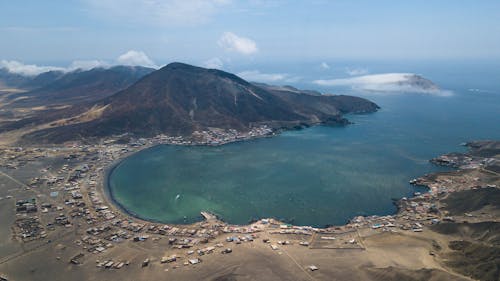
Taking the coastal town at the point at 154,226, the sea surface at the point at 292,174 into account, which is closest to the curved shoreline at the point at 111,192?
the coastal town at the point at 154,226

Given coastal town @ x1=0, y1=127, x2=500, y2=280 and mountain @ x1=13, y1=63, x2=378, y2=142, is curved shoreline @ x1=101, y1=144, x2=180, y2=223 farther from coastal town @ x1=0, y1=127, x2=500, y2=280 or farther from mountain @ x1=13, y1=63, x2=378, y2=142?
mountain @ x1=13, y1=63, x2=378, y2=142

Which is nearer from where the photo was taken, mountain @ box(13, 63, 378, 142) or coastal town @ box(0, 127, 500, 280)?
coastal town @ box(0, 127, 500, 280)

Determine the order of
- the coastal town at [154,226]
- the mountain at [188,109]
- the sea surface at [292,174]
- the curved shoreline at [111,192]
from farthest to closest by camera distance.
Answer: the mountain at [188,109] < the sea surface at [292,174] < the curved shoreline at [111,192] < the coastal town at [154,226]

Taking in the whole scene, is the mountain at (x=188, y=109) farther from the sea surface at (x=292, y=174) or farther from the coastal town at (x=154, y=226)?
the coastal town at (x=154, y=226)

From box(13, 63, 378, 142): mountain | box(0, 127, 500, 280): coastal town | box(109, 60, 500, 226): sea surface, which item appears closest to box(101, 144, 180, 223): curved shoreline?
box(0, 127, 500, 280): coastal town

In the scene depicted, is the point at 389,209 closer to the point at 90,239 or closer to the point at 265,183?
the point at 265,183

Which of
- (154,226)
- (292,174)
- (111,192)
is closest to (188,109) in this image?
(292,174)

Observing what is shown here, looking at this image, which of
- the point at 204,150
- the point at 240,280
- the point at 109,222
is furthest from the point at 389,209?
the point at 204,150
